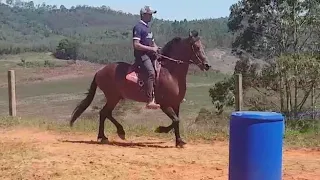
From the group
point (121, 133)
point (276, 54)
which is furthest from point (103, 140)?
point (276, 54)

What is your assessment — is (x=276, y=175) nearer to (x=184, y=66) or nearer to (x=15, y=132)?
(x=184, y=66)

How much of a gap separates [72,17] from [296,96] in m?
134

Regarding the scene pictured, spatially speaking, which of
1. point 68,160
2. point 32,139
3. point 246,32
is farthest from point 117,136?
point 246,32

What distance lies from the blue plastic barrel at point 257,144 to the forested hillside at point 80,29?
200 ft

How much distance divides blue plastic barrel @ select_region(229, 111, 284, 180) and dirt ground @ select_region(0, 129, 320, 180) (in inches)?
87.8

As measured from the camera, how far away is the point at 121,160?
9164 millimetres

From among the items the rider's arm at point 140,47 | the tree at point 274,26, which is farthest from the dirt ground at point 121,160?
the tree at point 274,26

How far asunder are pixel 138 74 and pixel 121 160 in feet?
7.71

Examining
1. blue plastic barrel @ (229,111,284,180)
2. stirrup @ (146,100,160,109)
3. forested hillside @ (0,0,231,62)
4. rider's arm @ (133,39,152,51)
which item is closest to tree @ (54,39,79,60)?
forested hillside @ (0,0,231,62)

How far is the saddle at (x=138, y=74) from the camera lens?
1097 cm

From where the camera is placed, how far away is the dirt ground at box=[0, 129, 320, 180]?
816cm

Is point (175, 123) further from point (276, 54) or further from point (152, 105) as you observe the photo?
point (276, 54)

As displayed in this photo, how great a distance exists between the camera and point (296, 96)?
16.8 m

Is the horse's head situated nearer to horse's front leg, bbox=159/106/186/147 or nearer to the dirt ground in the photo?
horse's front leg, bbox=159/106/186/147
